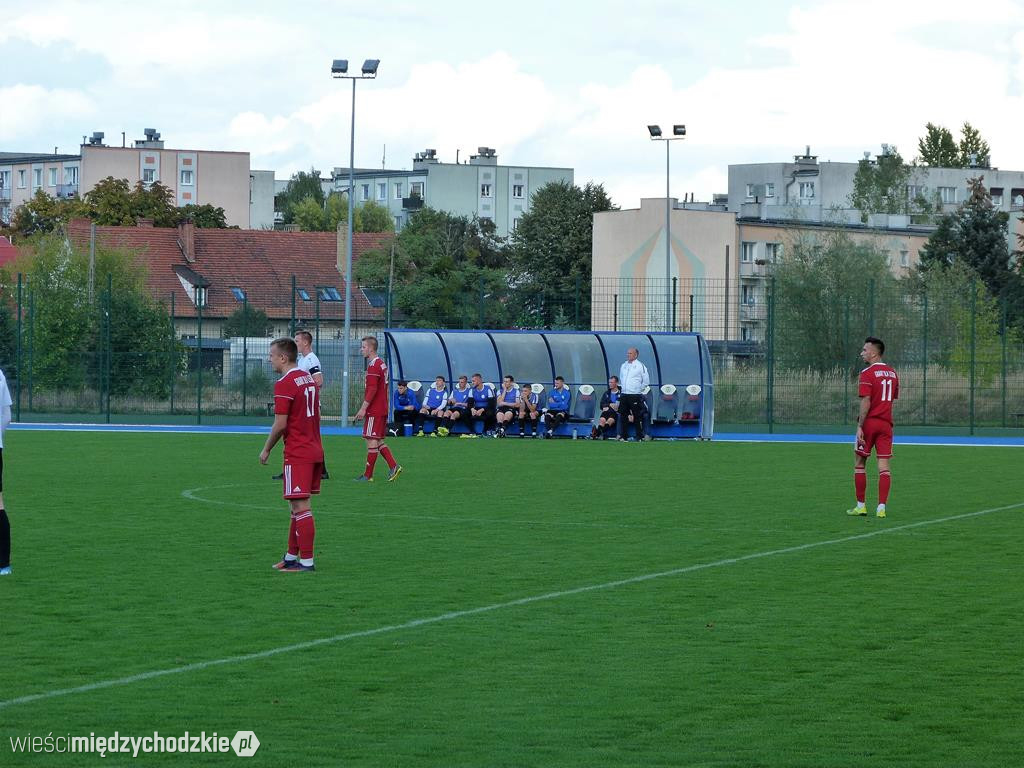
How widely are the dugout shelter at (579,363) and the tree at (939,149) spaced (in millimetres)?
96514

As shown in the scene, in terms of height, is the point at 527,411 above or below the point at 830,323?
below

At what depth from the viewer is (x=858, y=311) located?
1639 inches

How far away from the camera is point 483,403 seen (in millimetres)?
33906

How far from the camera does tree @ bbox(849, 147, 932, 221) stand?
10019cm

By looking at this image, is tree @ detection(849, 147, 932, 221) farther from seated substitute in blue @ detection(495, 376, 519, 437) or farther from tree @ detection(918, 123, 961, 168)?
seated substitute in blue @ detection(495, 376, 519, 437)

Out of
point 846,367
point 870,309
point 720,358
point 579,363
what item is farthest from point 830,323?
point 579,363

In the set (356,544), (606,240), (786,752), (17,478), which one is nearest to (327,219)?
(606,240)

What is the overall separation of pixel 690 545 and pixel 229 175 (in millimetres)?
116366

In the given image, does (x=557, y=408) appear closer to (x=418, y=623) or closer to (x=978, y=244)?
(x=418, y=623)

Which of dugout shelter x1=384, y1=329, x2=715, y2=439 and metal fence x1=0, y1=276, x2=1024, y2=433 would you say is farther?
metal fence x1=0, y1=276, x2=1024, y2=433

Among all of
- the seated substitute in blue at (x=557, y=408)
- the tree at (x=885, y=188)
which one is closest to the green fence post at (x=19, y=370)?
the seated substitute in blue at (x=557, y=408)

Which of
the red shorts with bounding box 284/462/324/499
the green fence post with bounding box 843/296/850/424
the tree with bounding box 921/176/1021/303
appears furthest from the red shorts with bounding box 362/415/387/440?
the tree with bounding box 921/176/1021/303

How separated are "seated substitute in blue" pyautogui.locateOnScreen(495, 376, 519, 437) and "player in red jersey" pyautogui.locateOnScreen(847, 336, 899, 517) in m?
16.5

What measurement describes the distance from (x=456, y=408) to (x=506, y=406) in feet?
3.47
